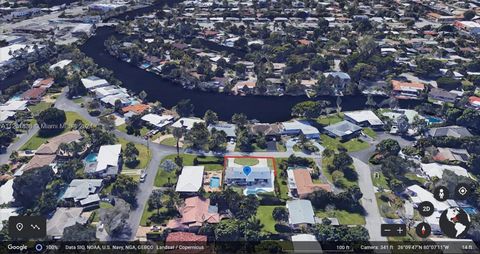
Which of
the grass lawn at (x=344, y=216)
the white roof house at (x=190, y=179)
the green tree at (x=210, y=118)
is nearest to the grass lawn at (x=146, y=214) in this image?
the white roof house at (x=190, y=179)

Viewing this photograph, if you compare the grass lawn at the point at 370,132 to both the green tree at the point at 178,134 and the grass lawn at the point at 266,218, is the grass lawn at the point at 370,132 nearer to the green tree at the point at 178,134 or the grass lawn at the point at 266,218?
the grass lawn at the point at 266,218

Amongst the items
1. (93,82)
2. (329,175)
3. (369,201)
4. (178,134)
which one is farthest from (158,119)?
(369,201)

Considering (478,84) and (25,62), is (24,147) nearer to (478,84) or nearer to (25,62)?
(25,62)

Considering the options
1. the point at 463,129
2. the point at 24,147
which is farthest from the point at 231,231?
the point at 463,129

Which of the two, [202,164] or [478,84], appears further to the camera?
[478,84]

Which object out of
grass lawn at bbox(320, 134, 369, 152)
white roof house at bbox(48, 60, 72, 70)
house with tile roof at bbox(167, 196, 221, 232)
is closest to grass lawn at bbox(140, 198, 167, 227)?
house with tile roof at bbox(167, 196, 221, 232)

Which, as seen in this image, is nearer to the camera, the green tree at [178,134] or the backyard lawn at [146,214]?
the backyard lawn at [146,214]

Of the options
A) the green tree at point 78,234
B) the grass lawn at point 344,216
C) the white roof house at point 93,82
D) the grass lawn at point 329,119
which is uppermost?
the white roof house at point 93,82
